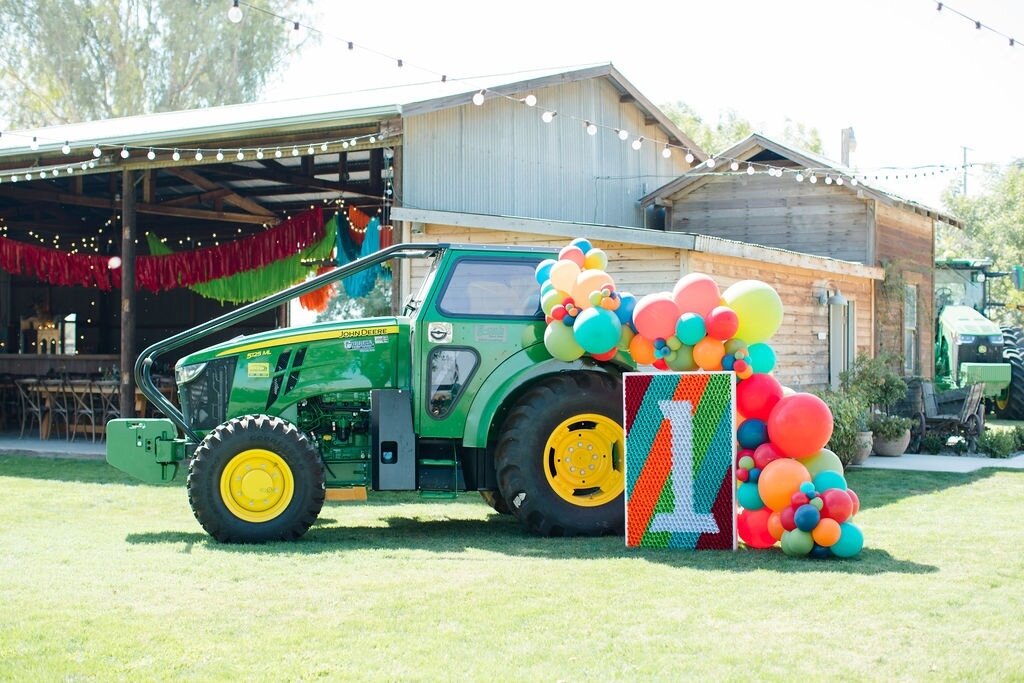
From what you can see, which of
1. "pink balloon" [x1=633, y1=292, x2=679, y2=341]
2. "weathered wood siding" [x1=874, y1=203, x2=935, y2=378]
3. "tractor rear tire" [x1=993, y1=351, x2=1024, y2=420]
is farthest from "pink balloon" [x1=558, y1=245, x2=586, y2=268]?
"tractor rear tire" [x1=993, y1=351, x2=1024, y2=420]

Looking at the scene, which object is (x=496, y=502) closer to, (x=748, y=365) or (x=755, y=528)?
(x=755, y=528)

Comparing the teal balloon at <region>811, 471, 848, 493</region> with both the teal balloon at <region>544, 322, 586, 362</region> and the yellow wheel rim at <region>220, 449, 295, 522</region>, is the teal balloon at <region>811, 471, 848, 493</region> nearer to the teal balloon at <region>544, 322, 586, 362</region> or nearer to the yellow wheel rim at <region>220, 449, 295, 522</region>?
the teal balloon at <region>544, 322, 586, 362</region>

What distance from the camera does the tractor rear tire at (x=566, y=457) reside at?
8250 mm

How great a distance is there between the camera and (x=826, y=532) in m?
7.39

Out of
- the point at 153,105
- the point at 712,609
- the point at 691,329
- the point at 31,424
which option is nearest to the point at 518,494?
the point at 691,329

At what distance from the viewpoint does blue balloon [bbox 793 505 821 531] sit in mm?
7414

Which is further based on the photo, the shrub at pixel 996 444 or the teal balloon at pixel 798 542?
the shrub at pixel 996 444

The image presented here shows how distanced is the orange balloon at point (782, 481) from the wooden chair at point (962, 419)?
9140 mm

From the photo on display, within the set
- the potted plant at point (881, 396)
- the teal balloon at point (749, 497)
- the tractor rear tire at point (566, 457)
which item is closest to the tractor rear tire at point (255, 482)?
the tractor rear tire at point (566, 457)

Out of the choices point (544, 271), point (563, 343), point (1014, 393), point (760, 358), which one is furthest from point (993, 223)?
point (563, 343)

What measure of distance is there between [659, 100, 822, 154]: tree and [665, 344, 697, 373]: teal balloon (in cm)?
4265

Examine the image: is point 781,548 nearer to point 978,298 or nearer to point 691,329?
point 691,329

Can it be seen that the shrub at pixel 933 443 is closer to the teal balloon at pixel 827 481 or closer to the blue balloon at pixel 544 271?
the teal balloon at pixel 827 481

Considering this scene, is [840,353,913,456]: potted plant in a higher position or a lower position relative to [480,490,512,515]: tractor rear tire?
higher
